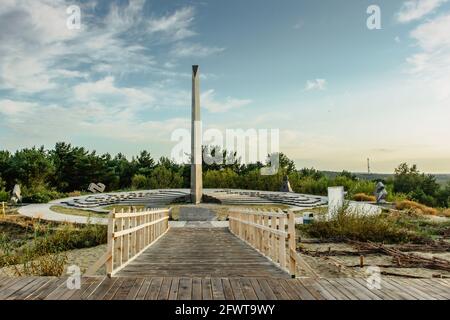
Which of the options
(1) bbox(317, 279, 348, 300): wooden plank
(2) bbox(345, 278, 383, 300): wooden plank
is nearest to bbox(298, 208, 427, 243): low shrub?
(2) bbox(345, 278, 383, 300): wooden plank

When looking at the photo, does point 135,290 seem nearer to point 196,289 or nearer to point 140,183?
point 196,289

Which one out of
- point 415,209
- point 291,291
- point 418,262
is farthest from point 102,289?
point 415,209

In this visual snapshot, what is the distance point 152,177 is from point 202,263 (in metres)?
30.2

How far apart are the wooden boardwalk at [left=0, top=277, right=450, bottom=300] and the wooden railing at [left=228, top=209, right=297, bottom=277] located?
88 centimetres

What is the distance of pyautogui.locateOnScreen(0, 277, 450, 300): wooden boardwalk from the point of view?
3.88 metres

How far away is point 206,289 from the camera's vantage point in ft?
13.6

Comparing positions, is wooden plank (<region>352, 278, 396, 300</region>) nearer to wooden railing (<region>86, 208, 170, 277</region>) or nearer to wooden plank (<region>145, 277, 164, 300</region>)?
wooden plank (<region>145, 277, 164, 300</region>)

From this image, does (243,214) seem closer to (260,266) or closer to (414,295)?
(260,266)

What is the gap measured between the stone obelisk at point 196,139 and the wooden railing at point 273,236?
35.1 ft

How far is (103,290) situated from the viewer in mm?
4137

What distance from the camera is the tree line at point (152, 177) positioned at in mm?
30328

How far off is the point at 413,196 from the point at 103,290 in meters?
30.0

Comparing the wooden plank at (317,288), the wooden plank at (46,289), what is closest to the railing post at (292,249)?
the wooden plank at (317,288)
